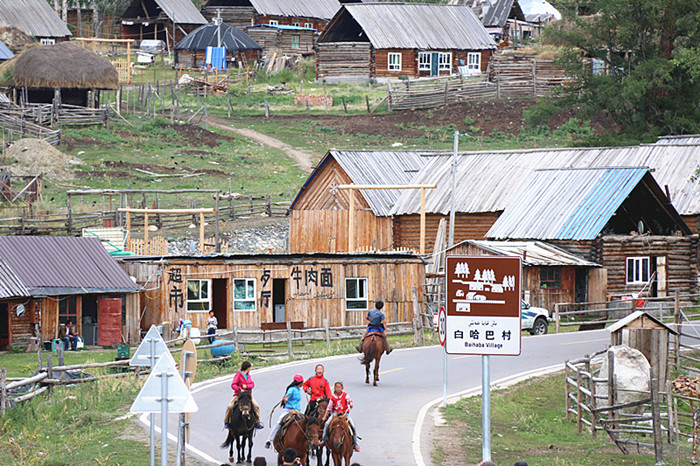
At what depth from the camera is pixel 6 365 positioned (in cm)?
3077

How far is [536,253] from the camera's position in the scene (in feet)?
131

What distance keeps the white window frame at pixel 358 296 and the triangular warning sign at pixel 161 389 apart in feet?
82.2

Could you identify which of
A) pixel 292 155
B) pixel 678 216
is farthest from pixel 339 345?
pixel 292 155

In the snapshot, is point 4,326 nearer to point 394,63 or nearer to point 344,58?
point 344,58

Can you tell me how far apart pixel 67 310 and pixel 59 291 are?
3.22ft

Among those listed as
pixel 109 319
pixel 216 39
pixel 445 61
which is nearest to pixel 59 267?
pixel 109 319

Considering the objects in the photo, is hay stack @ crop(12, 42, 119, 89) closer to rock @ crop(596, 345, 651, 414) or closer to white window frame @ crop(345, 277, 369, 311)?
white window frame @ crop(345, 277, 369, 311)

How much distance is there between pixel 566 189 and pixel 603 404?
2135 centimetres

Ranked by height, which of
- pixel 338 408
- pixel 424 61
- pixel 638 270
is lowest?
pixel 338 408

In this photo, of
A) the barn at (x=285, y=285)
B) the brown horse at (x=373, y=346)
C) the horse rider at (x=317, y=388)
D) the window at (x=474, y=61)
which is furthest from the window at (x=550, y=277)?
the window at (x=474, y=61)

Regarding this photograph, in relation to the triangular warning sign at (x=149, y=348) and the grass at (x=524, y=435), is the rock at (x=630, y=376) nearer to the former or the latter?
the grass at (x=524, y=435)

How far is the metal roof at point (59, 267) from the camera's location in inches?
1375

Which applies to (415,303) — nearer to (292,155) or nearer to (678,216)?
(678,216)

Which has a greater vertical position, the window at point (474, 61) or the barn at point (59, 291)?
the window at point (474, 61)
